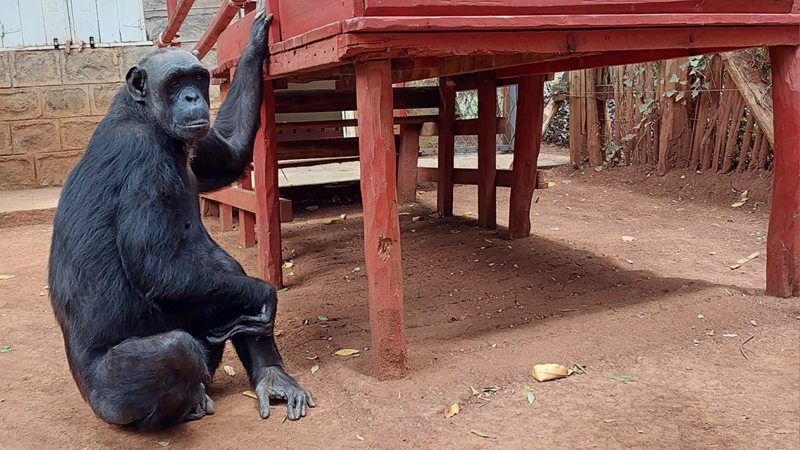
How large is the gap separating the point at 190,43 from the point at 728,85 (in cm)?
650

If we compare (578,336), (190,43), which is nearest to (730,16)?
(578,336)

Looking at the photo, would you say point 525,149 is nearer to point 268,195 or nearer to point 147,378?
point 268,195

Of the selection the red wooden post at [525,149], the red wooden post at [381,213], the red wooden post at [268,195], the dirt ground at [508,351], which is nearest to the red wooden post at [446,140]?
the dirt ground at [508,351]

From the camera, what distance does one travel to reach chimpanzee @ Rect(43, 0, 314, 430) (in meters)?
2.61

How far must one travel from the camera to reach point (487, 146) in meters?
6.02

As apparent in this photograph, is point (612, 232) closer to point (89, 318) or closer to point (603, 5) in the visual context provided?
point (603, 5)

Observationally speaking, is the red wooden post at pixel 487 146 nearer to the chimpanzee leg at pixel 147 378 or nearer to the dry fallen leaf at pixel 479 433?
the dry fallen leaf at pixel 479 433

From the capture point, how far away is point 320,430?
2.73 m

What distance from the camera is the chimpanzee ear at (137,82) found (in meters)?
2.86

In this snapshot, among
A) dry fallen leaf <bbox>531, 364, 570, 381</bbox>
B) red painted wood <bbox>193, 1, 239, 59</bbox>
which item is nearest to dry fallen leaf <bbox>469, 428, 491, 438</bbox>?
dry fallen leaf <bbox>531, 364, 570, 381</bbox>

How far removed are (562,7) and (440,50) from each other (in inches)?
26.0

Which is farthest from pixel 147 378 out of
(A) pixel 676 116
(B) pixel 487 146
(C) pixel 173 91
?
(A) pixel 676 116

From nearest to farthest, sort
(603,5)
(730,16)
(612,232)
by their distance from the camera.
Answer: (603,5)
(730,16)
(612,232)

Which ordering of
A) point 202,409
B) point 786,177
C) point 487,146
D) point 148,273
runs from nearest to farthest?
point 148,273, point 202,409, point 786,177, point 487,146
